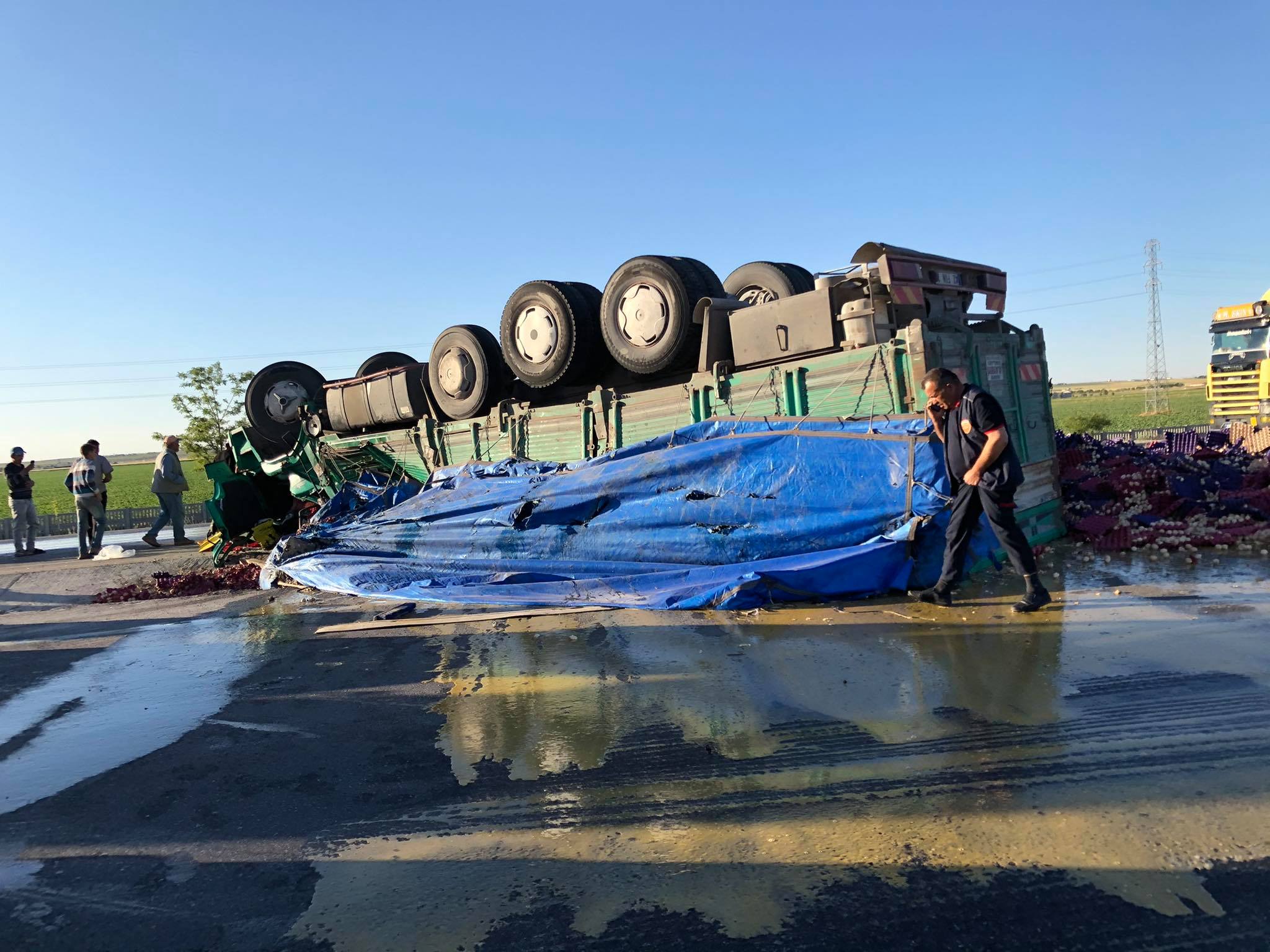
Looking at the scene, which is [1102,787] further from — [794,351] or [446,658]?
[794,351]

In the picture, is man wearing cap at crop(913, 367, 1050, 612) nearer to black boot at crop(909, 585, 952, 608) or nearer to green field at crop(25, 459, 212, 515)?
black boot at crop(909, 585, 952, 608)

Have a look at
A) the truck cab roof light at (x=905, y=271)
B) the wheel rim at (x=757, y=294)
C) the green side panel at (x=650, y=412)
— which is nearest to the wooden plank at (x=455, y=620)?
the green side panel at (x=650, y=412)

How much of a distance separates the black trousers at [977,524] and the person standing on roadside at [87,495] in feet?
38.0

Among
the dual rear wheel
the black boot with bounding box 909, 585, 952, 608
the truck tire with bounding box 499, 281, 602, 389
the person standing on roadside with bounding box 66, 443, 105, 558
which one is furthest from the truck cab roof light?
the person standing on roadside with bounding box 66, 443, 105, 558

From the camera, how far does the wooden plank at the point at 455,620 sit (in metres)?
5.78

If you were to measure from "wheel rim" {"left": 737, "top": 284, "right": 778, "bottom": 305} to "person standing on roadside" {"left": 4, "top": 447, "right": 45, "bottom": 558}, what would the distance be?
1121cm

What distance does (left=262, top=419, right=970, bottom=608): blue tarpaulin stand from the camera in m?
5.55

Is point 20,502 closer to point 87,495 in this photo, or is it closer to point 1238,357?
point 87,495

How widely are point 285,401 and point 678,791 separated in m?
10.1

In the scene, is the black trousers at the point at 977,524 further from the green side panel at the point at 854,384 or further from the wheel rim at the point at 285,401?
the wheel rim at the point at 285,401

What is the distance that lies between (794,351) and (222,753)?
492 centimetres

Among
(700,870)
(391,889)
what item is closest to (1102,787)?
(700,870)

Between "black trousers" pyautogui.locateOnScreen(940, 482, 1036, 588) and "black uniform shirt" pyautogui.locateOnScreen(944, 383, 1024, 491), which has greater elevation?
"black uniform shirt" pyautogui.locateOnScreen(944, 383, 1024, 491)

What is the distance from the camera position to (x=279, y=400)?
11359mm
